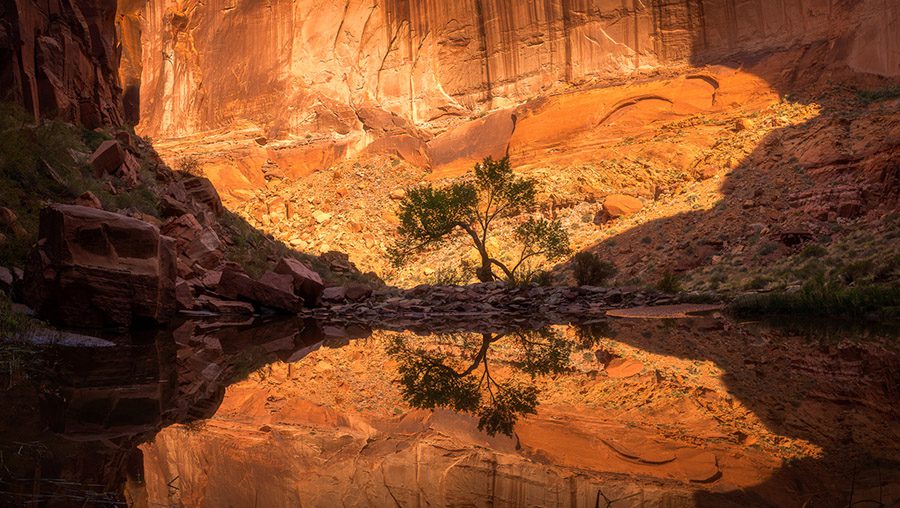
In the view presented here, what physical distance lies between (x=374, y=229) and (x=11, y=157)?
27529mm

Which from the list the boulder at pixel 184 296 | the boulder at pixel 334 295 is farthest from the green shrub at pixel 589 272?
the boulder at pixel 184 296

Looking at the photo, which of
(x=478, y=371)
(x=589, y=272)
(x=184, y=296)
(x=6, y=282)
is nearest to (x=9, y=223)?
(x=6, y=282)

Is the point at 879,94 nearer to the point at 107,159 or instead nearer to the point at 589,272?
the point at 589,272

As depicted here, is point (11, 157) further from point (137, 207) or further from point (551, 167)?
point (551, 167)

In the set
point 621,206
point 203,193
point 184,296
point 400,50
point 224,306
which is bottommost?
point 621,206

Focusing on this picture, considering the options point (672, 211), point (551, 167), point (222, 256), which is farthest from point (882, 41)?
point (222, 256)

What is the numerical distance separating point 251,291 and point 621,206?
22265 mm

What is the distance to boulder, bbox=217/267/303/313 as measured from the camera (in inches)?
652

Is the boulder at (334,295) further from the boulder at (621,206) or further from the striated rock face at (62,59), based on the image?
the boulder at (621,206)

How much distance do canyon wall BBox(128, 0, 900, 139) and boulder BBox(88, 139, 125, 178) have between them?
102ft

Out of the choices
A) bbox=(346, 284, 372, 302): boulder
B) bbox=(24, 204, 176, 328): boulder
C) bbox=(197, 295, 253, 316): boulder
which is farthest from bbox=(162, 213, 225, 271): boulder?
bbox=(24, 204, 176, 328): boulder

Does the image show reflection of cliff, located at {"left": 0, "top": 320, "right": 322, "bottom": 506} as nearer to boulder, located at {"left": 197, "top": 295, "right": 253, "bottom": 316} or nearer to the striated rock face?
boulder, located at {"left": 197, "top": 295, "right": 253, "bottom": 316}

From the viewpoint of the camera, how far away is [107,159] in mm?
18453

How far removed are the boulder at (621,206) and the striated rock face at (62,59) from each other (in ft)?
72.6
